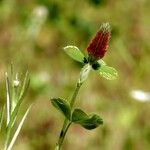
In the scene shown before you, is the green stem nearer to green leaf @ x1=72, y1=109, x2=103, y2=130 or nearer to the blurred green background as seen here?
green leaf @ x1=72, y1=109, x2=103, y2=130

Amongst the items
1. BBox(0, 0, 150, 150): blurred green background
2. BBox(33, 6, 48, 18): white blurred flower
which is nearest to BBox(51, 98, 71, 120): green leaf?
BBox(0, 0, 150, 150): blurred green background

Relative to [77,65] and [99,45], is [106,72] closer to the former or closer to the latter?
[99,45]

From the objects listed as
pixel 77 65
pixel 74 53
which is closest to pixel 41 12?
pixel 77 65

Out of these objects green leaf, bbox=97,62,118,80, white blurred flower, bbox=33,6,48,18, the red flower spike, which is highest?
the red flower spike

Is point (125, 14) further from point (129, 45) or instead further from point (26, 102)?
point (26, 102)

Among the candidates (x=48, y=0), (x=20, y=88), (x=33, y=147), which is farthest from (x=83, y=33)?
(x=20, y=88)

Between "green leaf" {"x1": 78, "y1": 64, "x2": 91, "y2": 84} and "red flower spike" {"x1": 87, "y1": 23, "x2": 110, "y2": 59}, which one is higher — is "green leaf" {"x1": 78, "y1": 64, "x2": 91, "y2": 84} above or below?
below
